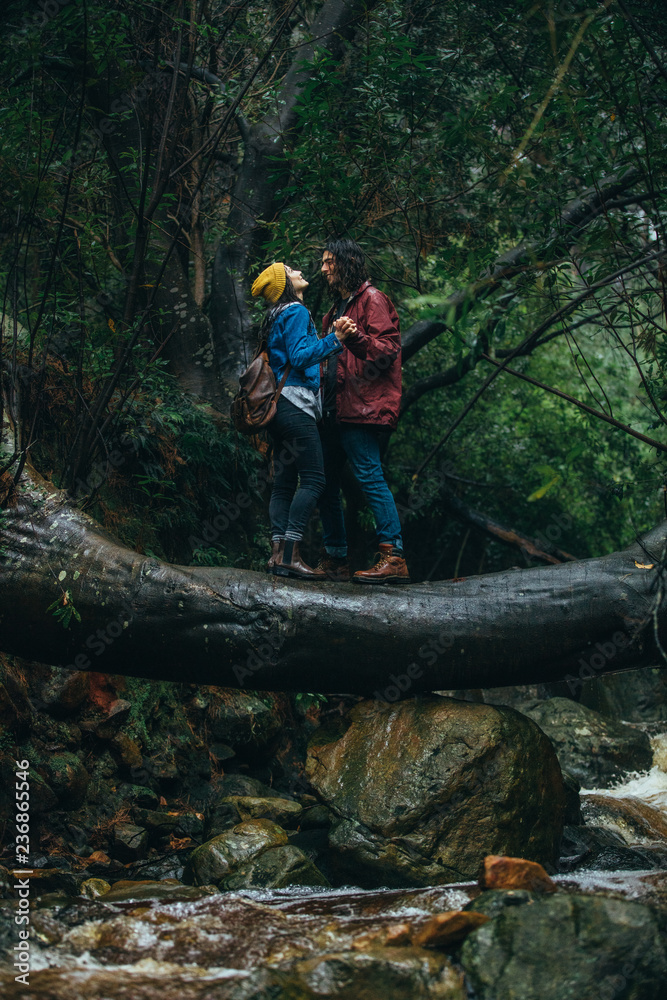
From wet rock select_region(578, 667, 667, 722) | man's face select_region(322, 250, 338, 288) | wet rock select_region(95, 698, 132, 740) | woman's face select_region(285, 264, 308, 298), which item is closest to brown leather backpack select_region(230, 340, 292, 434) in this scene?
woman's face select_region(285, 264, 308, 298)

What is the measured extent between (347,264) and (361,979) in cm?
370

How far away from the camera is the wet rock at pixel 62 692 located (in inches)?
197

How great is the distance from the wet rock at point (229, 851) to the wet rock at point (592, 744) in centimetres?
404

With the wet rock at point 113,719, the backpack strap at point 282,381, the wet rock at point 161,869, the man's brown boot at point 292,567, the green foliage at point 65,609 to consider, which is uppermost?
the backpack strap at point 282,381

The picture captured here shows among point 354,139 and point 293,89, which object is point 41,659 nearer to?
point 354,139

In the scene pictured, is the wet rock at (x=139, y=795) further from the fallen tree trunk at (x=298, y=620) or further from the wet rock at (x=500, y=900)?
the wet rock at (x=500, y=900)

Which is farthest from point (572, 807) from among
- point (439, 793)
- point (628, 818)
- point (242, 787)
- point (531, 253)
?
point (531, 253)

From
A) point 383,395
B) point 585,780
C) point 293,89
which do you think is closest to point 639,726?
point 585,780

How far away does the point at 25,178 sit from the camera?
550 cm

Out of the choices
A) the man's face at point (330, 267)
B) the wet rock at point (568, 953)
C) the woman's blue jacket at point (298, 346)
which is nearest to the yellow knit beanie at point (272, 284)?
the woman's blue jacket at point (298, 346)

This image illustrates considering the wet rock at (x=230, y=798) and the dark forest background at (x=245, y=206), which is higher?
the dark forest background at (x=245, y=206)

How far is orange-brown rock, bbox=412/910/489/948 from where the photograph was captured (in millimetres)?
2869

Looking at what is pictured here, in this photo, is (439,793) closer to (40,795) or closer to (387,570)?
(387,570)

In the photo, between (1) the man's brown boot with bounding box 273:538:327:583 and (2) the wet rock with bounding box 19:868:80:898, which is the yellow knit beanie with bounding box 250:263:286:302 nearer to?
(1) the man's brown boot with bounding box 273:538:327:583
